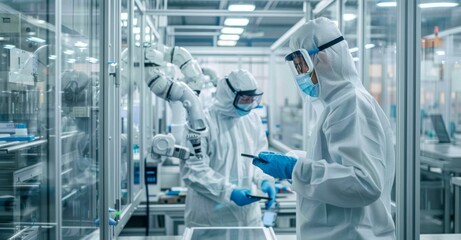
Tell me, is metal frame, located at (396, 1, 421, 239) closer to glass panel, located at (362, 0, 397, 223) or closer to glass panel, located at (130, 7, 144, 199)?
glass panel, located at (362, 0, 397, 223)

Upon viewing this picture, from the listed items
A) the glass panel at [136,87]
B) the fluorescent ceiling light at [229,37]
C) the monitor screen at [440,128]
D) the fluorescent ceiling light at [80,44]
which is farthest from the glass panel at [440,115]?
the fluorescent ceiling light at [80,44]

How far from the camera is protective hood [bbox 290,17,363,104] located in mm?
1479

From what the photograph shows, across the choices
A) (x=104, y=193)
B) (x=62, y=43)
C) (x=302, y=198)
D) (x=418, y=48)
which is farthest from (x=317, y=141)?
(x=62, y=43)

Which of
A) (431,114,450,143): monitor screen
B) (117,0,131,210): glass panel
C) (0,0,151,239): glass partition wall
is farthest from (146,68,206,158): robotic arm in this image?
(431,114,450,143): monitor screen

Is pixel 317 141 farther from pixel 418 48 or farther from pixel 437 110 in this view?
pixel 437 110

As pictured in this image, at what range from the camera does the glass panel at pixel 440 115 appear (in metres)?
4.37

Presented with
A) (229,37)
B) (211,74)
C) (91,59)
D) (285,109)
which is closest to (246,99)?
(91,59)

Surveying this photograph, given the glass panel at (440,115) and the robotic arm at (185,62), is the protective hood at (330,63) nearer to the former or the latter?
the robotic arm at (185,62)

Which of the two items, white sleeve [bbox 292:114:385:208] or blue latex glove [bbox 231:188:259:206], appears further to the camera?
blue latex glove [bbox 231:188:259:206]

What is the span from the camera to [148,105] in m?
3.89

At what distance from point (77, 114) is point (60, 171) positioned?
35 centimetres

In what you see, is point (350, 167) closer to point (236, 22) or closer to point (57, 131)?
point (57, 131)

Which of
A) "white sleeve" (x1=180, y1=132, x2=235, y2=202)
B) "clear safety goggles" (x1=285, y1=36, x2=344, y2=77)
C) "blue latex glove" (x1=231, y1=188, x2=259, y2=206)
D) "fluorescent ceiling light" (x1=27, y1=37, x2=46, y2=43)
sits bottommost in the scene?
"blue latex glove" (x1=231, y1=188, x2=259, y2=206)

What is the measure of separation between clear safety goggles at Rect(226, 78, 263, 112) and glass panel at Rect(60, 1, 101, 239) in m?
0.79
